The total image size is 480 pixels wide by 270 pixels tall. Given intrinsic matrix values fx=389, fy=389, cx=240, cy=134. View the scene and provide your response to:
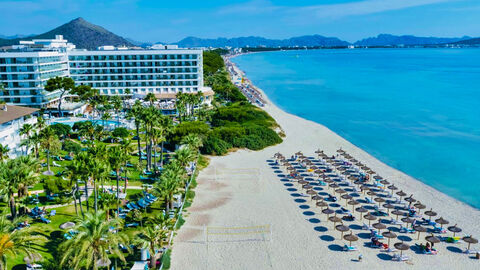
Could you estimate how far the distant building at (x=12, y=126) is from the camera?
42.8 metres

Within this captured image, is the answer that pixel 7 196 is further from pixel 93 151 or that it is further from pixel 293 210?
pixel 293 210

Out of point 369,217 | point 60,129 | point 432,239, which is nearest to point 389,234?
point 432,239

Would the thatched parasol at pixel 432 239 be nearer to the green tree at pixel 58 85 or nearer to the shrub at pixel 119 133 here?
the shrub at pixel 119 133

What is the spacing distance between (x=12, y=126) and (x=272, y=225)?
31947 millimetres

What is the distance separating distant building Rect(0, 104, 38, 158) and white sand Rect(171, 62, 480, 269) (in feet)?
70.6

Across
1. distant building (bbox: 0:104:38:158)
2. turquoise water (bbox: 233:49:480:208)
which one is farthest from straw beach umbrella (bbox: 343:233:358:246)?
distant building (bbox: 0:104:38:158)

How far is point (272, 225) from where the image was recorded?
33.9 m

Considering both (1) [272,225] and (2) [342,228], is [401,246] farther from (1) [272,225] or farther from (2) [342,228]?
(1) [272,225]

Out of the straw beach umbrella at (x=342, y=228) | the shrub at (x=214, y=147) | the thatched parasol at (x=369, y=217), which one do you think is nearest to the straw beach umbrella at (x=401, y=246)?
the straw beach umbrella at (x=342, y=228)

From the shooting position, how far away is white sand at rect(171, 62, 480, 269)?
28.1 m

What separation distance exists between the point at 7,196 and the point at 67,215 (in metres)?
6.91

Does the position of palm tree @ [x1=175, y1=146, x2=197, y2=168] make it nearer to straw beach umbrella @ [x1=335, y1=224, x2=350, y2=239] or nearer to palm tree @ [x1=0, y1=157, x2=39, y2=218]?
palm tree @ [x1=0, y1=157, x2=39, y2=218]

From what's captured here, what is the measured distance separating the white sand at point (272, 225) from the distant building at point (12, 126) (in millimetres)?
21523

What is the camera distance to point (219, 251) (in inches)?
1156
